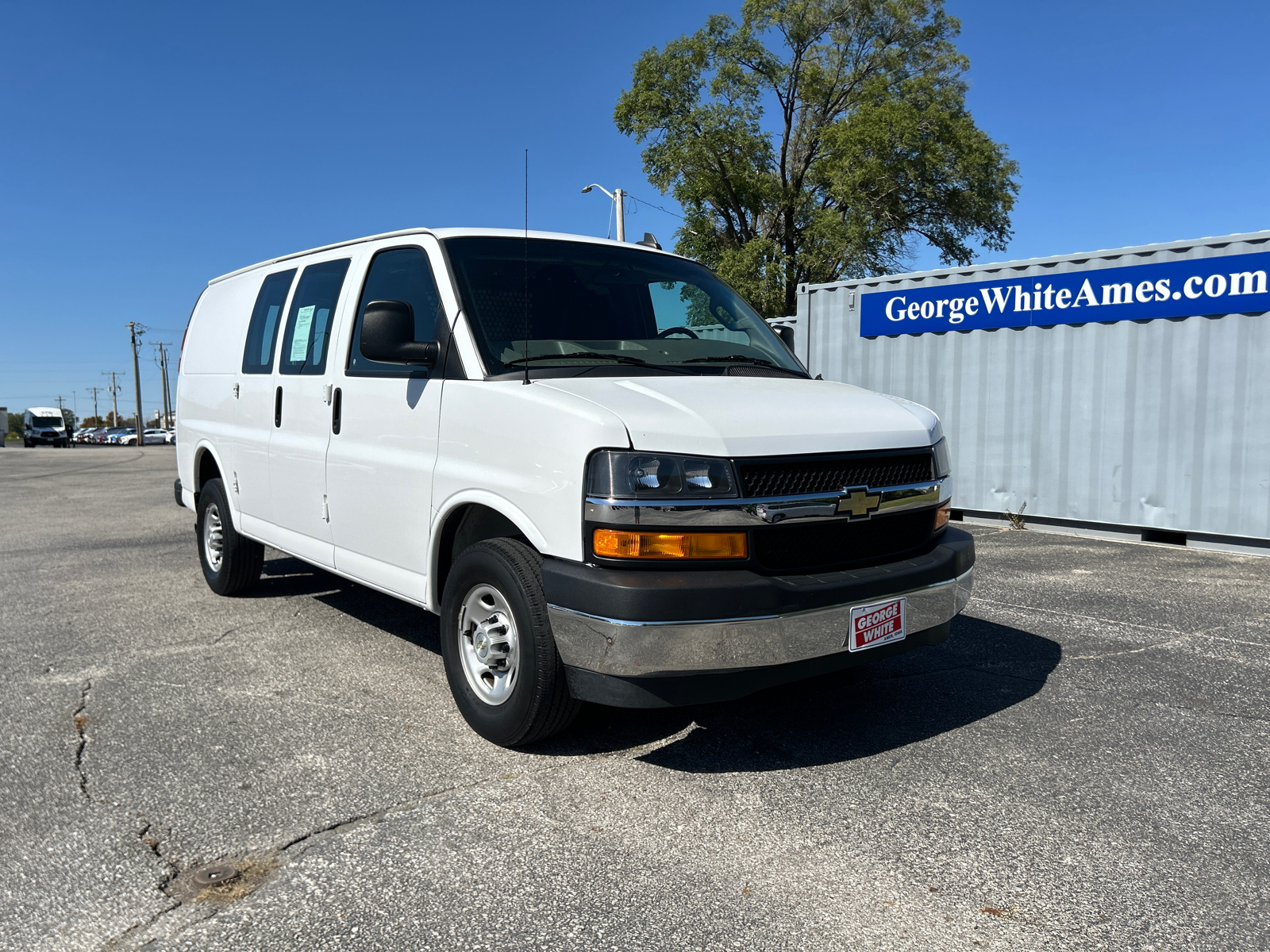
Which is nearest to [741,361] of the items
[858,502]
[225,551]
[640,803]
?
[858,502]

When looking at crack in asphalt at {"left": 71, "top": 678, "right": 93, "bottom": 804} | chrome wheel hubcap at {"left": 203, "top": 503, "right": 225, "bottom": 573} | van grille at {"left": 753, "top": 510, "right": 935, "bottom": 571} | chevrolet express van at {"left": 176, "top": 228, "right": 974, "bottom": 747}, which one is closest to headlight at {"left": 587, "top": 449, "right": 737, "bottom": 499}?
chevrolet express van at {"left": 176, "top": 228, "right": 974, "bottom": 747}

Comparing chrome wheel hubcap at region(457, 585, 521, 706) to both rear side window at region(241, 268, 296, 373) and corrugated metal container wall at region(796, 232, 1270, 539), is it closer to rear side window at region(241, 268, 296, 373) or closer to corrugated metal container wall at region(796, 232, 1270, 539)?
rear side window at region(241, 268, 296, 373)

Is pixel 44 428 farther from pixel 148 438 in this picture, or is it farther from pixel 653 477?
pixel 653 477

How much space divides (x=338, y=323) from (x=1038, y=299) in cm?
793

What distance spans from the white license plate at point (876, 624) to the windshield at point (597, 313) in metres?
1.25

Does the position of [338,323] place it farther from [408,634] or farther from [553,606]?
[553,606]

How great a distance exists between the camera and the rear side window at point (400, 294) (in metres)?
4.19

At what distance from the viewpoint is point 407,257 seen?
4.44m

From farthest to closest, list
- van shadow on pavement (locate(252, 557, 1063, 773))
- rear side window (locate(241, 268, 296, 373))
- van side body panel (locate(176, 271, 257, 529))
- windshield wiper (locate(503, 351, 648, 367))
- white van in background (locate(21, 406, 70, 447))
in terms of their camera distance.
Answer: white van in background (locate(21, 406, 70, 447))
van side body panel (locate(176, 271, 257, 529))
rear side window (locate(241, 268, 296, 373))
windshield wiper (locate(503, 351, 648, 367))
van shadow on pavement (locate(252, 557, 1063, 773))

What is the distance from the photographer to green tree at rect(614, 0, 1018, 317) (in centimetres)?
2962

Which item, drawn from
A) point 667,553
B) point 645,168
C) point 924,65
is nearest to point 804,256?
point 645,168

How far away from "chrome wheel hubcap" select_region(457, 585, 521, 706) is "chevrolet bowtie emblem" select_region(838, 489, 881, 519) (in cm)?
128

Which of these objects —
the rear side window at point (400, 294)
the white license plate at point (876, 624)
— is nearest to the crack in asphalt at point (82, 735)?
the rear side window at point (400, 294)

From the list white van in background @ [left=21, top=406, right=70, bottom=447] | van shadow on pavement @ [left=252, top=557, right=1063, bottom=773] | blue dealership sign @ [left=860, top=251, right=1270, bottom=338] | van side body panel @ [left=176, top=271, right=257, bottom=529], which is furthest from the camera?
white van in background @ [left=21, top=406, right=70, bottom=447]
